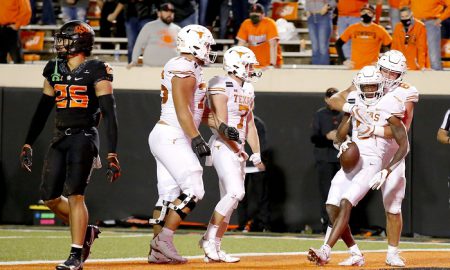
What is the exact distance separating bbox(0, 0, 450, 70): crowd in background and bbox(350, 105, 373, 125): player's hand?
4701mm

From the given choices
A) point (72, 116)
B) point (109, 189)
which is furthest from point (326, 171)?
point (72, 116)

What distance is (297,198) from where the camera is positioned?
1360 centimetres

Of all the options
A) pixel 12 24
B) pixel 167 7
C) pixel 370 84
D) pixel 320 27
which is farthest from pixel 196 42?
pixel 12 24

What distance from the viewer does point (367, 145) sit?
8.78 meters

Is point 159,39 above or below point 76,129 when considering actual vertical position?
below

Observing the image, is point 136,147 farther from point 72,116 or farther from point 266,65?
point 72,116

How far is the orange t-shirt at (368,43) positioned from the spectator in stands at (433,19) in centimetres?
52

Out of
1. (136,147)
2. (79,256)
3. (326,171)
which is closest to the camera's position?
(79,256)

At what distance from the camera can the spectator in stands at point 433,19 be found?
13219mm

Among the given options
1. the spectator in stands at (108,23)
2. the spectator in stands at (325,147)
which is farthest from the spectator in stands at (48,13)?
the spectator in stands at (325,147)

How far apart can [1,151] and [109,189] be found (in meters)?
1.52

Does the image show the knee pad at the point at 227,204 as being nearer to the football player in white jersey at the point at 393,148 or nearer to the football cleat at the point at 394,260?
the football player in white jersey at the point at 393,148

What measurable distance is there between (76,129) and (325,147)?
588cm

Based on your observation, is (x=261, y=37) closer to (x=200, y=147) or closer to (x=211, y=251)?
(x=211, y=251)
